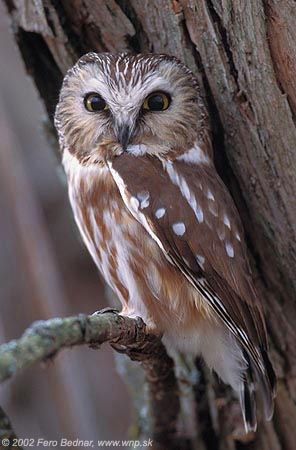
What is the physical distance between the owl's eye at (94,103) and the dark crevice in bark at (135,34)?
0.22 m

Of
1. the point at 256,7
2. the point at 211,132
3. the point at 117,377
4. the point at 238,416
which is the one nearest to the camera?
the point at 256,7

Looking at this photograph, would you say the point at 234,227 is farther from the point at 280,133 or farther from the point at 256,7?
the point at 256,7

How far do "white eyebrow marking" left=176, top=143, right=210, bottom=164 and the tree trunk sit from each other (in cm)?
8

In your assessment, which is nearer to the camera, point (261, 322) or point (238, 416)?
point (261, 322)

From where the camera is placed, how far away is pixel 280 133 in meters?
2.64

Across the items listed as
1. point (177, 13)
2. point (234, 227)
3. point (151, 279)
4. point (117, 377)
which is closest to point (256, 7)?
point (177, 13)

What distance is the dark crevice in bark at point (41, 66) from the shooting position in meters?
3.01

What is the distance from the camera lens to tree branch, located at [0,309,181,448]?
5.75 feet

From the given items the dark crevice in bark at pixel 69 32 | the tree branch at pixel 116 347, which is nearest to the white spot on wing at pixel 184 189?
the tree branch at pixel 116 347

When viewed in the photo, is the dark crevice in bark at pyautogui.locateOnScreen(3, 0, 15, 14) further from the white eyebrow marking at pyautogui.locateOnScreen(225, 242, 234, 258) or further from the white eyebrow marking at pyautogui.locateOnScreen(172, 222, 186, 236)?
the white eyebrow marking at pyautogui.locateOnScreen(225, 242, 234, 258)

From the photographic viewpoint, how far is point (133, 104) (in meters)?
2.78

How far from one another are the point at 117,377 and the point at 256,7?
8.79 ft

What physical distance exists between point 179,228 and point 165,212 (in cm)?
7

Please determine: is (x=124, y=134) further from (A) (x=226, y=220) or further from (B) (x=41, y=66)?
(B) (x=41, y=66)
